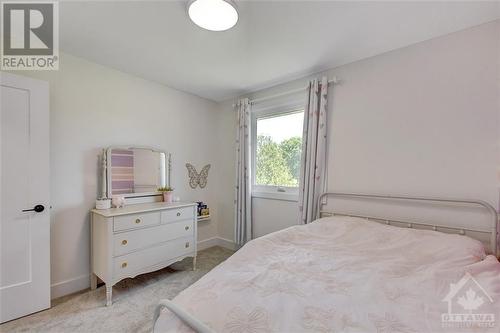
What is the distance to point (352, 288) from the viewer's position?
112 centimetres

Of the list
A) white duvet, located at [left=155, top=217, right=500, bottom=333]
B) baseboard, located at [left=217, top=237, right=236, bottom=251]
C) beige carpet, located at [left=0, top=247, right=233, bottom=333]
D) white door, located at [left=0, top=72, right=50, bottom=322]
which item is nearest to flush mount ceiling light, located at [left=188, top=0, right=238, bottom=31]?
white door, located at [left=0, top=72, right=50, bottom=322]

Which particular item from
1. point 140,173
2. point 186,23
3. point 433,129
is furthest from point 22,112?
point 433,129

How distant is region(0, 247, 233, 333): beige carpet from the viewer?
1.79 metres

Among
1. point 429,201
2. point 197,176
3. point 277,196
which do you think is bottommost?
point 277,196

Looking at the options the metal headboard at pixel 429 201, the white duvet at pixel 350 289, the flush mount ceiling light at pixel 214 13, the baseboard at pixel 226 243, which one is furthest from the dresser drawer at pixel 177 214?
the flush mount ceiling light at pixel 214 13

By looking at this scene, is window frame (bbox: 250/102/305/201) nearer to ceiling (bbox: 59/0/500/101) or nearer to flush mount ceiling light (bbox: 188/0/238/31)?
ceiling (bbox: 59/0/500/101)

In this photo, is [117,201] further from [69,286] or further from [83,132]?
[69,286]

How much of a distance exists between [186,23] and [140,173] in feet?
6.09

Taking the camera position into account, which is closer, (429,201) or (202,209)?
(429,201)

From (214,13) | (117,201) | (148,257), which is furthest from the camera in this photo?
(117,201)

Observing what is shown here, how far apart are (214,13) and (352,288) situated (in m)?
1.94

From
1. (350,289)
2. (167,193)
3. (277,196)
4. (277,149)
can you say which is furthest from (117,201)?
(350,289)

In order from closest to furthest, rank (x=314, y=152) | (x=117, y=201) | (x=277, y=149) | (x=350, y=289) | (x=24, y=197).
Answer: (x=350, y=289) < (x=24, y=197) < (x=117, y=201) < (x=314, y=152) < (x=277, y=149)

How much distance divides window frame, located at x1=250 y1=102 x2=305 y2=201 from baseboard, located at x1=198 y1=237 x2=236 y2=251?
0.95 metres
